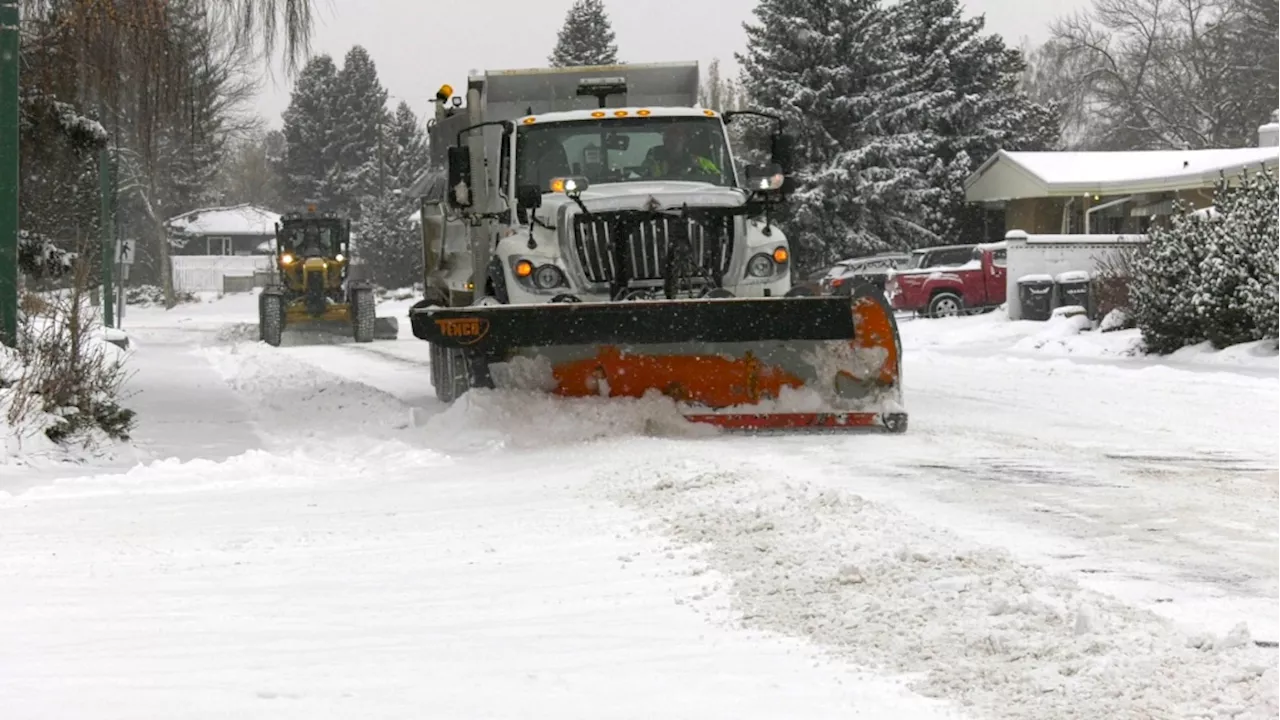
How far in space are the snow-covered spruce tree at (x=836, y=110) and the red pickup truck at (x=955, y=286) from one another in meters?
9.09

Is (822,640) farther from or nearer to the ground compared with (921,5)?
nearer to the ground

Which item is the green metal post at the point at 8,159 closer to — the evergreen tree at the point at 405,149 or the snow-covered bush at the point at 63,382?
the snow-covered bush at the point at 63,382

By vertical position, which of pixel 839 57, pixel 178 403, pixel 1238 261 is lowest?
pixel 178 403

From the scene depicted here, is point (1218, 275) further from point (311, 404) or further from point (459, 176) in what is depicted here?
point (311, 404)

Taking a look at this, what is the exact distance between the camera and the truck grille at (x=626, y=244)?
11.2 meters

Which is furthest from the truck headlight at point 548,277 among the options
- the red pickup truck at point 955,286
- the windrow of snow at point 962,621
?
the red pickup truck at point 955,286

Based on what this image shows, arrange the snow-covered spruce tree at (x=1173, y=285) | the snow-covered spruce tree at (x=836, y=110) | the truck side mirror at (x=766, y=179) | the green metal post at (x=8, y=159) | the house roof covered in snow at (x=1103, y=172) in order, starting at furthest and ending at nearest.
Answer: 1. the snow-covered spruce tree at (x=836, y=110)
2. the house roof covered in snow at (x=1103, y=172)
3. the snow-covered spruce tree at (x=1173, y=285)
4. the truck side mirror at (x=766, y=179)
5. the green metal post at (x=8, y=159)

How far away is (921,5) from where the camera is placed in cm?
4747

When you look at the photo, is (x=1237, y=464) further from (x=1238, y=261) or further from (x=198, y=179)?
(x=198, y=179)

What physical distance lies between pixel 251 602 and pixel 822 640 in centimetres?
211

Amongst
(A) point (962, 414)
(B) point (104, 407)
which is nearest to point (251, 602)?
(B) point (104, 407)

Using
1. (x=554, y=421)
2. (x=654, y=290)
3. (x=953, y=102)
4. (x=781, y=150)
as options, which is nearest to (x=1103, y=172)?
(x=953, y=102)

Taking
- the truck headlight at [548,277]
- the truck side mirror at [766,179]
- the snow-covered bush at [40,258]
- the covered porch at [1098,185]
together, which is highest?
the covered porch at [1098,185]

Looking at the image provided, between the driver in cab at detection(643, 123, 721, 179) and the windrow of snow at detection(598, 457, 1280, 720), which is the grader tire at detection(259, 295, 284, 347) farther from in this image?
the windrow of snow at detection(598, 457, 1280, 720)
